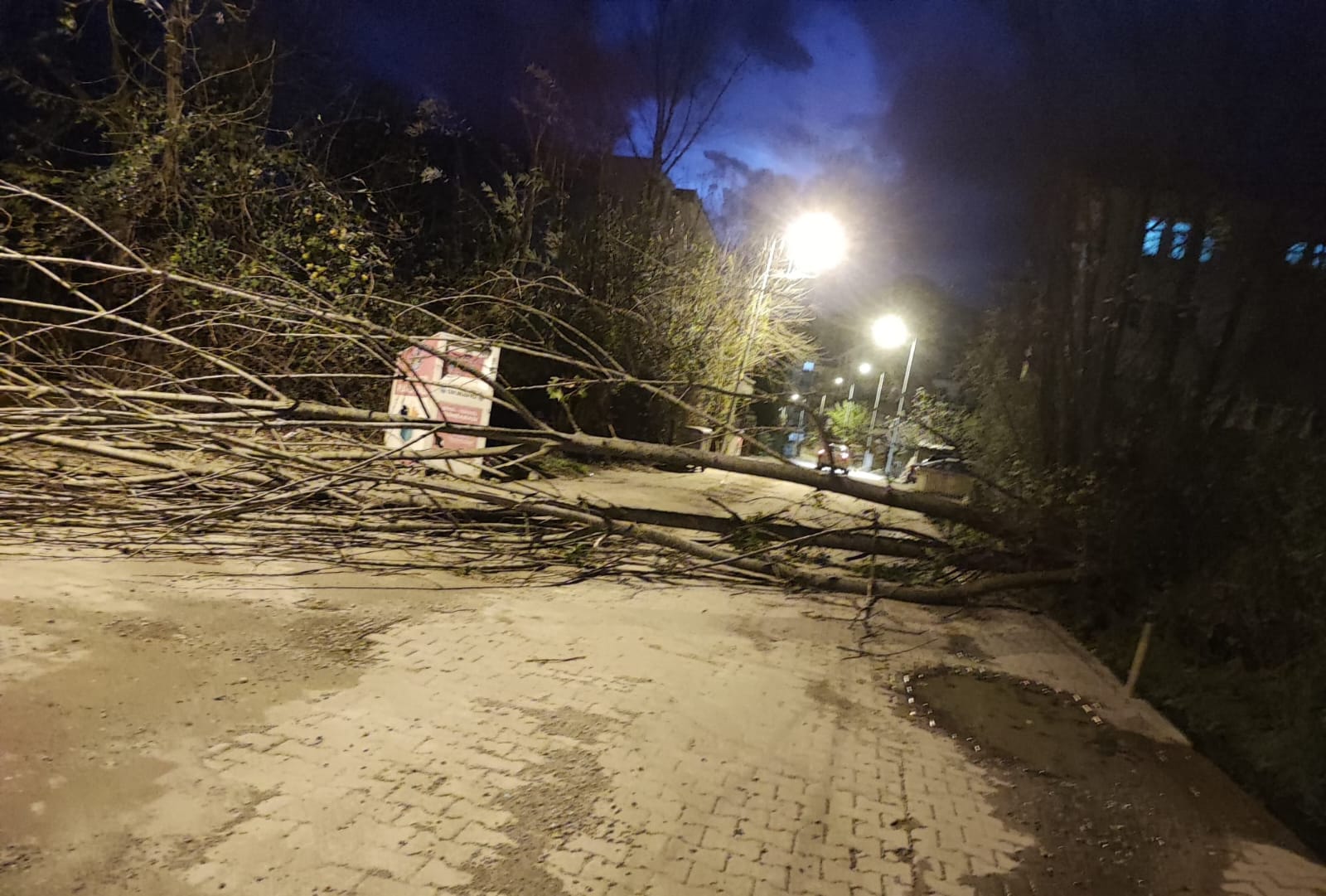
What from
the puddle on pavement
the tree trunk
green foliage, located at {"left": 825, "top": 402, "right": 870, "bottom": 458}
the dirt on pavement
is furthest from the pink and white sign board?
the puddle on pavement

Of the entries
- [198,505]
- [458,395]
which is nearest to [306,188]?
[458,395]

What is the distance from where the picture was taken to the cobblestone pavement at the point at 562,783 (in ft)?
8.76

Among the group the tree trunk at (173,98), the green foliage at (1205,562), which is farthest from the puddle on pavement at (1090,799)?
the tree trunk at (173,98)

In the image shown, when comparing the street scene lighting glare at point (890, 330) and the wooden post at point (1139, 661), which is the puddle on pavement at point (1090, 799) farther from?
the street scene lighting glare at point (890, 330)

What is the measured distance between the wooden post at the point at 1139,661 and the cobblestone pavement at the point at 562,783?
9.1 inches

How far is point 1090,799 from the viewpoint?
12.7 feet

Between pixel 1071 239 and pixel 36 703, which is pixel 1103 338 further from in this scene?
pixel 36 703

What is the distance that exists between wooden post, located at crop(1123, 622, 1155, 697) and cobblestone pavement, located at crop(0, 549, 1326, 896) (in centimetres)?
23

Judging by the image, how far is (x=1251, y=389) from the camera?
301 inches

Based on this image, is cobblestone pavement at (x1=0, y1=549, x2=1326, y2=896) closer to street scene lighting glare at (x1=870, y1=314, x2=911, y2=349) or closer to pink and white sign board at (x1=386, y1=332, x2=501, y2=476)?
pink and white sign board at (x1=386, y1=332, x2=501, y2=476)

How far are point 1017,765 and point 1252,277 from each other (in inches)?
257

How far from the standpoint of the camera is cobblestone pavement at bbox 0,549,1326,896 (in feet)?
8.76

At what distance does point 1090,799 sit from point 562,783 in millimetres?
2715

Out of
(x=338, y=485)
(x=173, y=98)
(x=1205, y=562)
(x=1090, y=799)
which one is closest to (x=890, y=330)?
(x=1205, y=562)
